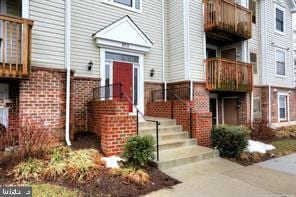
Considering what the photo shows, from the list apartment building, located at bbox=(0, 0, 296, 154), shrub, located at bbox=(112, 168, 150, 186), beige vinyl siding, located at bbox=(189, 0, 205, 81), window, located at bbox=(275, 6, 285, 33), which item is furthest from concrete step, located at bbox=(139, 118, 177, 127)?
window, located at bbox=(275, 6, 285, 33)

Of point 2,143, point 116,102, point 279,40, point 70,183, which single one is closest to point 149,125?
point 116,102

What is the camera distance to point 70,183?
4836 millimetres

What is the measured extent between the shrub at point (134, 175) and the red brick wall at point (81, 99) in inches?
131

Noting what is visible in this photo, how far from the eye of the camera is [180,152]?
7.29m

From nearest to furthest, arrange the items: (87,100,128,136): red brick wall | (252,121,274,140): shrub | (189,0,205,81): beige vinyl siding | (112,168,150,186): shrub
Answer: (112,168,150,186): shrub
(87,100,128,136): red brick wall
(189,0,205,81): beige vinyl siding
(252,121,274,140): shrub

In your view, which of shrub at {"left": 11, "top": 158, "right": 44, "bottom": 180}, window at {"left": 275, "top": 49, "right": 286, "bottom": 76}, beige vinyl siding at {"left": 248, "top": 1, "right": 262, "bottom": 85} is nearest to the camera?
shrub at {"left": 11, "top": 158, "right": 44, "bottom": 180}

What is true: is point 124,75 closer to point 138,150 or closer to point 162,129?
point 162,129

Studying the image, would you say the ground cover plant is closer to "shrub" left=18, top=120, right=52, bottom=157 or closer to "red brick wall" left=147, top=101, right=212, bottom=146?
"shrub" left=18, top=120, right=52, bottom=157

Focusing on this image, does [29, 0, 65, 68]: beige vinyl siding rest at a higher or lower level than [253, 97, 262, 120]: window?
higher

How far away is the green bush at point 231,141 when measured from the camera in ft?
25.3

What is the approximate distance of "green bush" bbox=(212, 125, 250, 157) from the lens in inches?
303

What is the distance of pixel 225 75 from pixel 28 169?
8.44 m

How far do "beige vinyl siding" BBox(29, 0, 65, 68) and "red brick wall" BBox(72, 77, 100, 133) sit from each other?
118 centimetres

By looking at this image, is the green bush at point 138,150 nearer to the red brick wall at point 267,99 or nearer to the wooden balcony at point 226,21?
the wooden balcony at point 226,21
